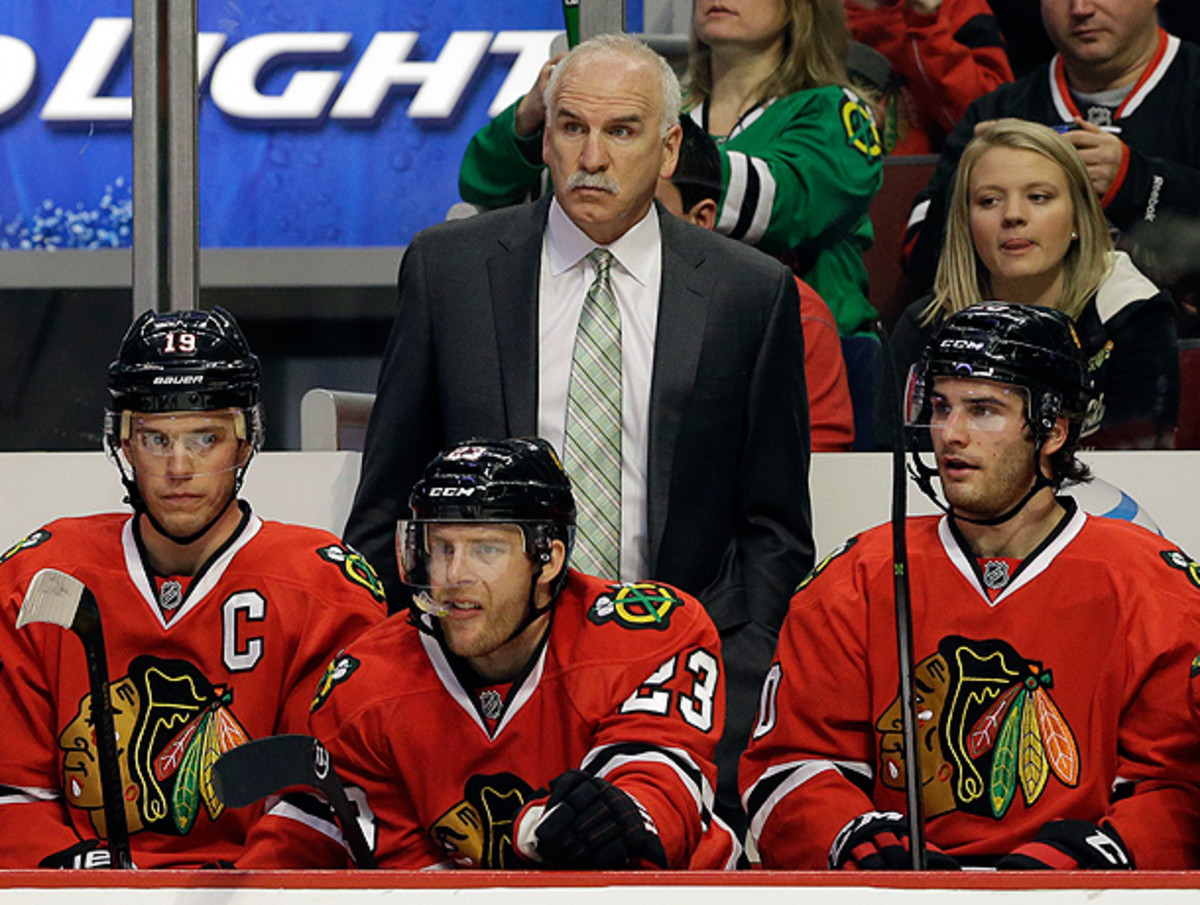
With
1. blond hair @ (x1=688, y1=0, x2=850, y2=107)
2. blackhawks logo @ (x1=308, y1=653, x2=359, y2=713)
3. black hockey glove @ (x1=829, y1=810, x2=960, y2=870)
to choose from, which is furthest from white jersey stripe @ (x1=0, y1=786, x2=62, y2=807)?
blond hair @ (x1=688, y1=0, x2=850, y2=107)

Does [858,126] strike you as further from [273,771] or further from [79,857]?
[273,771]

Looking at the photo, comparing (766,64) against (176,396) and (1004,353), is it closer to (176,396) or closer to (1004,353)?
(1004,353)

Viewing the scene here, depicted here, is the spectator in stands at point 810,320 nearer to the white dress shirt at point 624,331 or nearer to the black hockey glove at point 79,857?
the white dress shirt at point 624,331

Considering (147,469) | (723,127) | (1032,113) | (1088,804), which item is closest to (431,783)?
(147,469)

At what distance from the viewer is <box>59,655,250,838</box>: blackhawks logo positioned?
2.20 m

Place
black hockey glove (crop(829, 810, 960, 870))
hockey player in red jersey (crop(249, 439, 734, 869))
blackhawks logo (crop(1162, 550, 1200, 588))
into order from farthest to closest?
blackhawks logo (crop(1162, 550, 1200, 588))
hockey player in red jersey (crop(249, 439, 734, 869))
black hockey glove (crop(829, 810, 960, 870))

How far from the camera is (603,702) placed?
2072 millimetres

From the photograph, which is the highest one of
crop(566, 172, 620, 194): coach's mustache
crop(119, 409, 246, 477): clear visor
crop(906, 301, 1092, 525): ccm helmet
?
crop(566, 172, 620, 194): coach's mustache

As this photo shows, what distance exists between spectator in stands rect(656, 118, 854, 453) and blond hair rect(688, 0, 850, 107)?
0.28m

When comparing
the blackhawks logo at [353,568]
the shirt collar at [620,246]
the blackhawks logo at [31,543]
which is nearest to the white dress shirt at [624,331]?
the shirt collar at [620,246]

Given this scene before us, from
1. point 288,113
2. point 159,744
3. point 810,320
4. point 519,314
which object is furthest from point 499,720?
point 288,113

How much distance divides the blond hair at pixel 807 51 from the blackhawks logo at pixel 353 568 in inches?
45.4

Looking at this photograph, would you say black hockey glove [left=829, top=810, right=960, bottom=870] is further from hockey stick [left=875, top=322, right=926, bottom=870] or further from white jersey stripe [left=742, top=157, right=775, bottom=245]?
white jersey stripe [left=742, top=157, right=775, bottom=245]

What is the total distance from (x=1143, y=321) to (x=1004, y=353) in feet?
2.64
